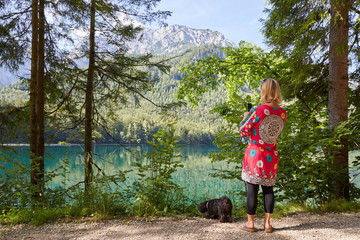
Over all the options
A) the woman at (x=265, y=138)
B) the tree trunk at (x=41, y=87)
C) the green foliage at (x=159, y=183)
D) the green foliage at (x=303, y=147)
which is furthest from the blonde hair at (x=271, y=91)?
the tree trunk at (x=41, y=87)

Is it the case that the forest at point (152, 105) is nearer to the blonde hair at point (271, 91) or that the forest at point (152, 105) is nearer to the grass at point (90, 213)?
the grass at point (90, 213)

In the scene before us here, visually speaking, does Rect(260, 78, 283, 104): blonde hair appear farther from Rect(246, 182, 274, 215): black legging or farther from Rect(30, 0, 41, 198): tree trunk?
Rect(30, 0, 41, 198): tree trunk

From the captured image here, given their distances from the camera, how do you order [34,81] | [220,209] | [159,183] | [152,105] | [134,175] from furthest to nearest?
1. [134,175]
2. [152,105]
3. [34,81]
4. [159,183]
5. [220,209]

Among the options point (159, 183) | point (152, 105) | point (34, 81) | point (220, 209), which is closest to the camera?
point (220, 209)

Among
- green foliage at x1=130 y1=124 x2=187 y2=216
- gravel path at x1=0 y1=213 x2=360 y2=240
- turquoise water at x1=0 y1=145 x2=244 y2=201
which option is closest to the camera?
gravel path at x1=0 y1=213 x2=360 y2=240

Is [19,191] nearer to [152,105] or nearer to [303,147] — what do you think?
[152,105]

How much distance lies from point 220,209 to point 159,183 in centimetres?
85

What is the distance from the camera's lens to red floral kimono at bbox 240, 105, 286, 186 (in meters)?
2.34

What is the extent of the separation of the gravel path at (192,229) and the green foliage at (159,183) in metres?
0.25

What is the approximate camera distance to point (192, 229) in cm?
256

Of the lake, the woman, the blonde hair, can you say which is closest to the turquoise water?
the lake

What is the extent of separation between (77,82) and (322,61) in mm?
4873

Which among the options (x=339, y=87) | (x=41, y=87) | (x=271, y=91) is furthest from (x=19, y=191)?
(x=339, y=87)

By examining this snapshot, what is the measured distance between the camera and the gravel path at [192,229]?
2316 millimetres
